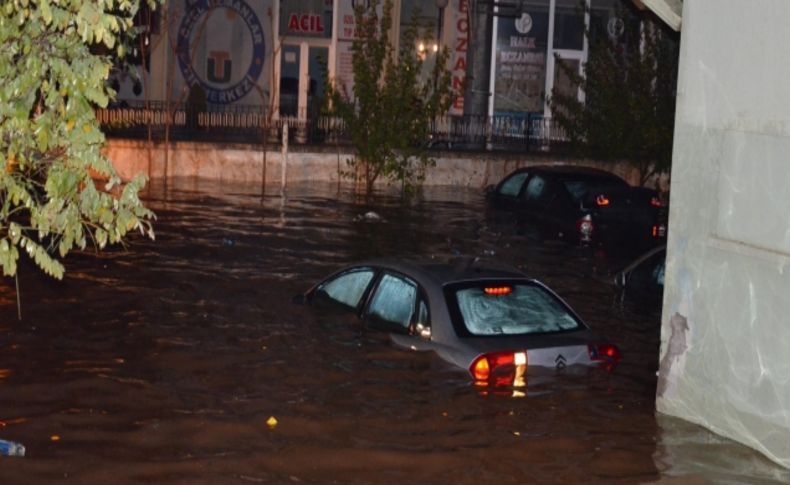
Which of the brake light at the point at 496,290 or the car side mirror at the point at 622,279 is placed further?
the car side mirror at the point at 622,279

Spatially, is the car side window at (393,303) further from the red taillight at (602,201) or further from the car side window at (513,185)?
the car side window at (513,185)

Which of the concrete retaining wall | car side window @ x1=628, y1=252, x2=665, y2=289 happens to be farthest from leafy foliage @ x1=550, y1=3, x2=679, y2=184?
car side window @ x1=628, y1=252, x2=665, y2=289

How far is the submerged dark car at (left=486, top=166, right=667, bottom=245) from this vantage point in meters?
21.6

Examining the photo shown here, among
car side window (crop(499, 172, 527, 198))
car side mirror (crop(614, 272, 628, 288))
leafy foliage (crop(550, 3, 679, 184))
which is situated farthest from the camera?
leafy foliage (crop(550, 3, 679, 184))

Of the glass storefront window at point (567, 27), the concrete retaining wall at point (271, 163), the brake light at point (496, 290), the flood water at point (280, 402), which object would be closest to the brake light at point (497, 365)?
the flood water at point (280, 402)

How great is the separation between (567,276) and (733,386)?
8546 mm

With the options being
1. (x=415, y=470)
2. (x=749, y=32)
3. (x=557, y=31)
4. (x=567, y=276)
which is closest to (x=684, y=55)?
(x=749, y=32)

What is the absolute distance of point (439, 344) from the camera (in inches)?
436

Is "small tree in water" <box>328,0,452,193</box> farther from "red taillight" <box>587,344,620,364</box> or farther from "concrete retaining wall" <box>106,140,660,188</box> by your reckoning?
"red taillight" <box>587,344,620,364</box>

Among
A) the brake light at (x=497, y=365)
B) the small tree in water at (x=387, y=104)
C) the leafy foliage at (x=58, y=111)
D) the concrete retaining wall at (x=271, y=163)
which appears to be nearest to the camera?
the leafy foliage at (x=58, y=111)

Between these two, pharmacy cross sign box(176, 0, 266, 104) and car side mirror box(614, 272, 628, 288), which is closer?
car side mirror box(614, 272, 628, 288)

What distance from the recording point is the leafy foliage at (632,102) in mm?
27469

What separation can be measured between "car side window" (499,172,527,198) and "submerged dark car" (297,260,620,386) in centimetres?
1169

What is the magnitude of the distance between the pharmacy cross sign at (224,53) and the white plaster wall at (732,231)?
27.1 metres
